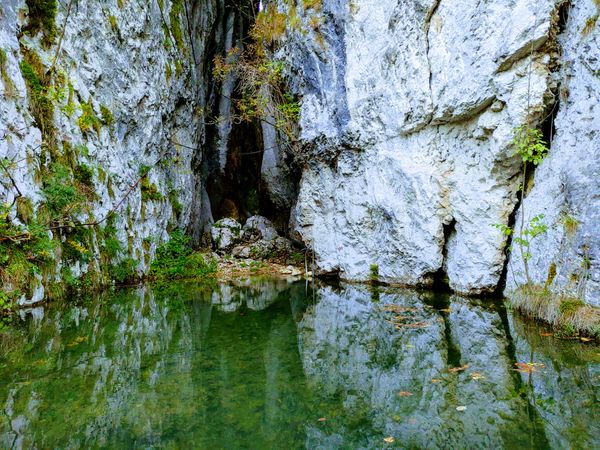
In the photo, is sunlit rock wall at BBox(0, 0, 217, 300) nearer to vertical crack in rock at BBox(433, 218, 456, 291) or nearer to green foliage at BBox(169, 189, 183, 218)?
green foliage at BBox(169, 189, 183, 218)

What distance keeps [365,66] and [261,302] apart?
724 centimetres

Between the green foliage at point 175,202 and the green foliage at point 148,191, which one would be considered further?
the green foliage at point 175,202

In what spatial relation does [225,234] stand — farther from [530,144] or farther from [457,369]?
[457,369]

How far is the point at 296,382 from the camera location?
4383mm

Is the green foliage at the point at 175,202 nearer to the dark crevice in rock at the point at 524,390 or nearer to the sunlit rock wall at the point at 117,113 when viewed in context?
the sunlit rock wall at the point at 117,113

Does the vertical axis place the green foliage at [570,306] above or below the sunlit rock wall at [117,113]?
below

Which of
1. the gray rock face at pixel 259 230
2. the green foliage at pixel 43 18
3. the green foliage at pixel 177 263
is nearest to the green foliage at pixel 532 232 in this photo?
the green foliage at pixel 177 263

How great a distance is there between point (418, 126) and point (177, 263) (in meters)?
8.35

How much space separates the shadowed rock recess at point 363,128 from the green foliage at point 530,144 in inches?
8.0

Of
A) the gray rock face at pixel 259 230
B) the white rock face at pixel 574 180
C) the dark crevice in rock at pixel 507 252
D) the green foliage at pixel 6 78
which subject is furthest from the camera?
the gray rock face at pixel 259 230

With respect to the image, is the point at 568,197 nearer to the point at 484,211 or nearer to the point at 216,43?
the point at 484,211

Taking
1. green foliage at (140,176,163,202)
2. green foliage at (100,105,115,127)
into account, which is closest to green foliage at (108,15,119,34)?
green foliage at (100,105,115,127)

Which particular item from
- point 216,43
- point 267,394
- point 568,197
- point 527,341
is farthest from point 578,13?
point 216,43

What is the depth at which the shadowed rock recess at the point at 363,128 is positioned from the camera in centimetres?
709
